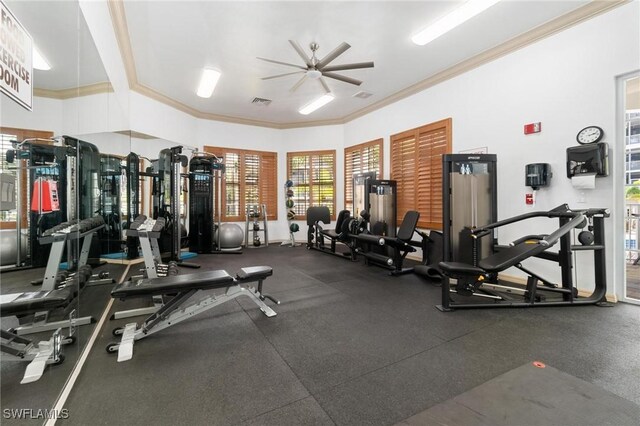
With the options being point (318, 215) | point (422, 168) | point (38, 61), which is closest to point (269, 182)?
point (318, 215)

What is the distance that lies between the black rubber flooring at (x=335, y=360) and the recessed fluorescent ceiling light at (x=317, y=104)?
14.9ft

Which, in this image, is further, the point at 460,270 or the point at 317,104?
the point at 317,104

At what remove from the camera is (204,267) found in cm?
496

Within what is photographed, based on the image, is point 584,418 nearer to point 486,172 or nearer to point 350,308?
point 350,308

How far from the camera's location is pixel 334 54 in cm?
351

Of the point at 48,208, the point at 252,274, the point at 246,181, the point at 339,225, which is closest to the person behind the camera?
the point at 48,208

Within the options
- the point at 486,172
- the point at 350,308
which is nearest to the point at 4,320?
the point at 350,308

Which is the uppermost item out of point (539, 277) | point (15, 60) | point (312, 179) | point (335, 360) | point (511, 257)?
point (312, 179)

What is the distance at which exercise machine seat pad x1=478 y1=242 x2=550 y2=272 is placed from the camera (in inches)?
110

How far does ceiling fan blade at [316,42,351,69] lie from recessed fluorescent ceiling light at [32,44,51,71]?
2.90 m

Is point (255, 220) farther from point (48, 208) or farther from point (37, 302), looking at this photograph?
point (37, 302)

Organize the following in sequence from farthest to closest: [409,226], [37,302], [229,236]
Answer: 1. [229,236]
2. [409,226]
3. [37,302]

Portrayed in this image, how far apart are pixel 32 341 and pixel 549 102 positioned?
223 inches

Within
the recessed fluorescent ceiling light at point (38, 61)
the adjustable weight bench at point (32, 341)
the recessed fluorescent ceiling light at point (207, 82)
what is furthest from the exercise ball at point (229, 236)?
the recessed fluorescent ceiling light at point (38, 61)
